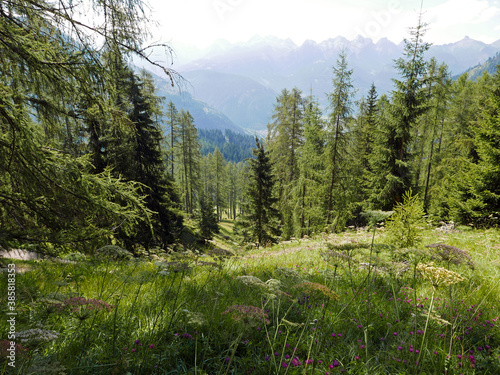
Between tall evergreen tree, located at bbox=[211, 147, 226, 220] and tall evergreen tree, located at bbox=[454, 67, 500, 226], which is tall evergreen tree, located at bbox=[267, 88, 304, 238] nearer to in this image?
tall evergreen tree, located at bbox=[454, 67, 500, 226]

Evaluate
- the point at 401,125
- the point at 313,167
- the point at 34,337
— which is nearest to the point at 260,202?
the point at 313,167

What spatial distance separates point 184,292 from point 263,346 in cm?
165

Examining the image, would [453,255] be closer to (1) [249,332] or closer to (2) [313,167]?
(1) [249,332]

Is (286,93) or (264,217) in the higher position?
(286,93)

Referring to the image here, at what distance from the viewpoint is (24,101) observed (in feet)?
13.7

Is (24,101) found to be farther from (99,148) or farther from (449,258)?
(99,148)

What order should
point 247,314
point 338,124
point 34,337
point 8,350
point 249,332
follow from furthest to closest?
point 338,124 → point 249,332 → point 247,314 → point 34,337 → point 8,350

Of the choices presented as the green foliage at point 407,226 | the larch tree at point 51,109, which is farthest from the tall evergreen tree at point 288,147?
the larch tree at point 51,109

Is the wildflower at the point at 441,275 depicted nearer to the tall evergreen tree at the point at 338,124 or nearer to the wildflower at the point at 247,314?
the wildflower at the point at 247,314

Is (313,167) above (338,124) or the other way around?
the other way around

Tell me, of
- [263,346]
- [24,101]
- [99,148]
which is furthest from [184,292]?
[99,148]

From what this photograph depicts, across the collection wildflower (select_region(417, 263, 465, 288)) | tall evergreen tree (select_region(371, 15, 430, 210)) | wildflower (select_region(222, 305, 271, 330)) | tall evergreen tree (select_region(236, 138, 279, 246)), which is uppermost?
tall evergreen tree (select_region(371, 15, 430, 210))

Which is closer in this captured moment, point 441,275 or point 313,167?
point 441,275

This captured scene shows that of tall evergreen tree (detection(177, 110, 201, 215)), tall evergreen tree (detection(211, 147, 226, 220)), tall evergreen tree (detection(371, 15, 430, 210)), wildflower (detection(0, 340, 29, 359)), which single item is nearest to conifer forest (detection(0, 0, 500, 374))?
wildflower (detection(0, 340, 29, 359))
